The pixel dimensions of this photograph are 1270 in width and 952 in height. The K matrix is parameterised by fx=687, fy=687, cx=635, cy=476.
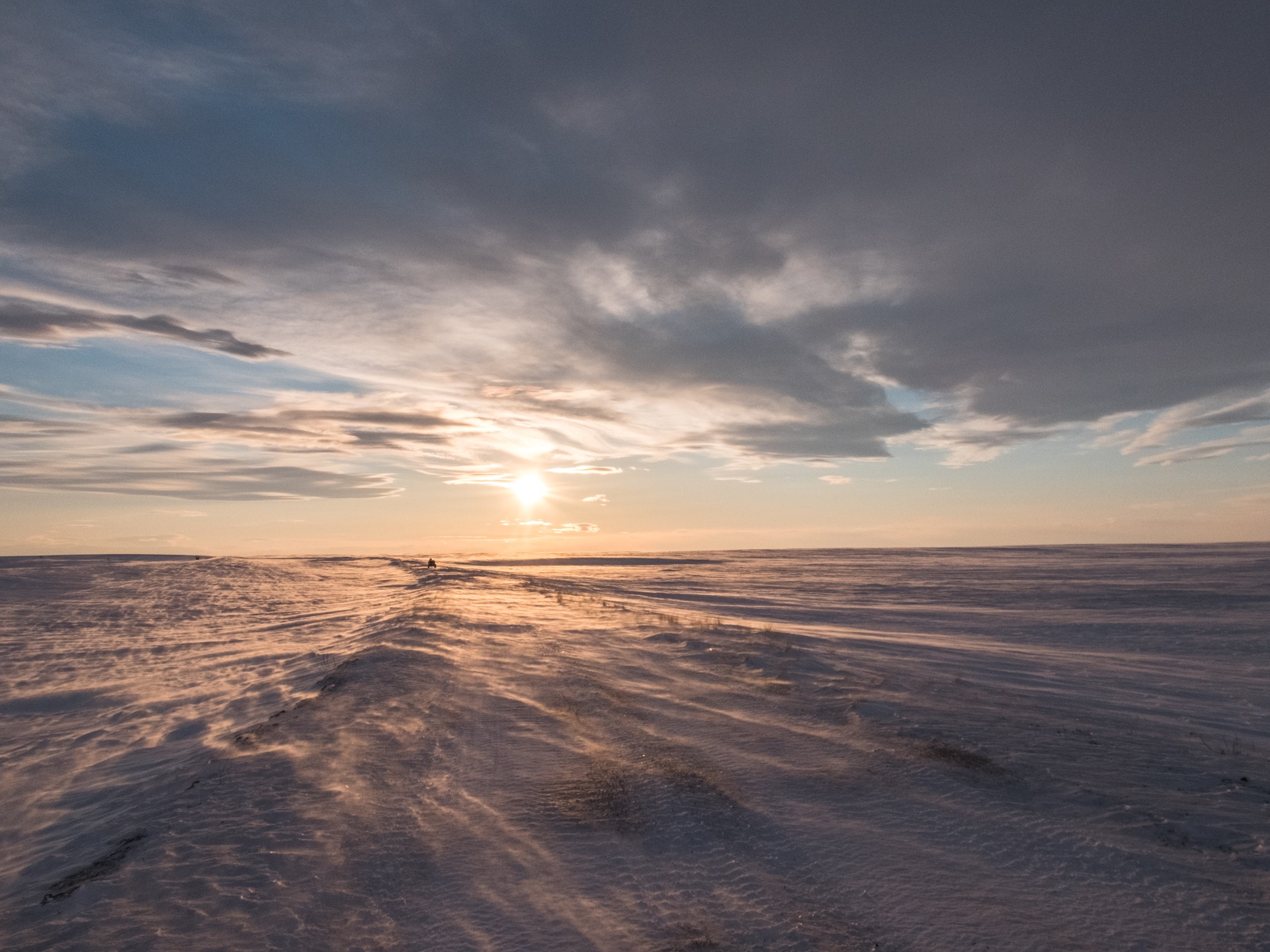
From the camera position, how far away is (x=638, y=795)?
6805 millimetres

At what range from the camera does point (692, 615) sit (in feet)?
76.7

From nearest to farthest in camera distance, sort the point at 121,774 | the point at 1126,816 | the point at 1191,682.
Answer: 1. the point at 1126,816
2. the point at 121,774
3. the point at 1191,682

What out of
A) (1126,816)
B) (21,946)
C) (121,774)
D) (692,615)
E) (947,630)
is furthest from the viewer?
(692,615)

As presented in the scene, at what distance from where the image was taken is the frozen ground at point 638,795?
4707mm

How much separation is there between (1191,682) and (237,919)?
50.0ft

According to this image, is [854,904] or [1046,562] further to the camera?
[1046,562]

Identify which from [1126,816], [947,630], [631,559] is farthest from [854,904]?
[631,559]

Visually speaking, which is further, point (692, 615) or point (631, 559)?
point (631, 559)

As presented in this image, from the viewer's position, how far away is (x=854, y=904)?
15.8 feet

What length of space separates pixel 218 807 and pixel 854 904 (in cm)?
580

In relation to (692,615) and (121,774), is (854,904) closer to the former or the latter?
(121,774)

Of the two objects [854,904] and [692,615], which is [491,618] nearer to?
[692,615]

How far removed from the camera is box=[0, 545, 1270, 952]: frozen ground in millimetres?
4707

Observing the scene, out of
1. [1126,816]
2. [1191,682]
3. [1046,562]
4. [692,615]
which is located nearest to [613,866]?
[1126,816]
